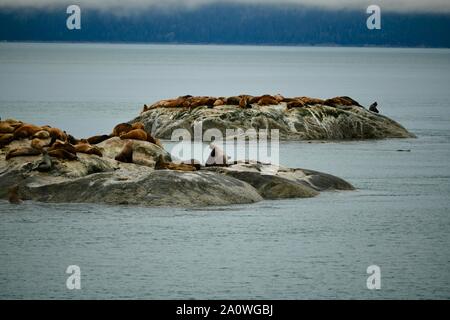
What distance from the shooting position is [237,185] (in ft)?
95.8

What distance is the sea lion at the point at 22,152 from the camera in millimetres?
29877

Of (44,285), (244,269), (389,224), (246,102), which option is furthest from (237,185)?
(246,102)

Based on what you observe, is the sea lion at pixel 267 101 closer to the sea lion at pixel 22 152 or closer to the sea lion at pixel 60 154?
the sea lion at pixel 22 152

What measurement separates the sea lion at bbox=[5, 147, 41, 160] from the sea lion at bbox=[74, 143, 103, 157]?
94cm

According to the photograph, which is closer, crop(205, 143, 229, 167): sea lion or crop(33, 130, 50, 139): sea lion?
crop(205, 143, 229, 167): sea lion

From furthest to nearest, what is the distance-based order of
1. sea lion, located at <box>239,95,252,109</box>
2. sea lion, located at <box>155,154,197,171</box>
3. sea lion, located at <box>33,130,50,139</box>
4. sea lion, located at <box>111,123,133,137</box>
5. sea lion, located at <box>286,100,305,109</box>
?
sea lion, located at <box>286,100,305,109</box>
sea lion, located at <box>239,95,252,109</box>
sea lion, located at <box>111,123,133,137</box>
sea lion, located at <box>33,130,50,139</box>
sea lion, located at <box>155,154,197,171</box>

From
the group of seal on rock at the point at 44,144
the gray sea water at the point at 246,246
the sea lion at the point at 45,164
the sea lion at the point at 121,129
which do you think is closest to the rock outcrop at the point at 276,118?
the gray sea water at the point at 246,246

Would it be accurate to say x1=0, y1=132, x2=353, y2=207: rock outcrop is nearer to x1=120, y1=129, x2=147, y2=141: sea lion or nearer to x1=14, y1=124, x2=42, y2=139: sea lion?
x1=14, y1=124, x2=42, y2=139: sea lion

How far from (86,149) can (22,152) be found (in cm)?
151

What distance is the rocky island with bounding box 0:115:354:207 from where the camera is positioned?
2820 cm

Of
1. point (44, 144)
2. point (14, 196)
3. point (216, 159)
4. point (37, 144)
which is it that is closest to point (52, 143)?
point (44, 144)

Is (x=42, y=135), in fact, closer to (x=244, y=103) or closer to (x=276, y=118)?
(x=244, y=103)

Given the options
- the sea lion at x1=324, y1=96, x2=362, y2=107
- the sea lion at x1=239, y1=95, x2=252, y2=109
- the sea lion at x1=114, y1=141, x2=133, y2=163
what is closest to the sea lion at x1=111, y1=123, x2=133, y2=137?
the sea lion at x1=114, y1=141, x2=133, y2=163
